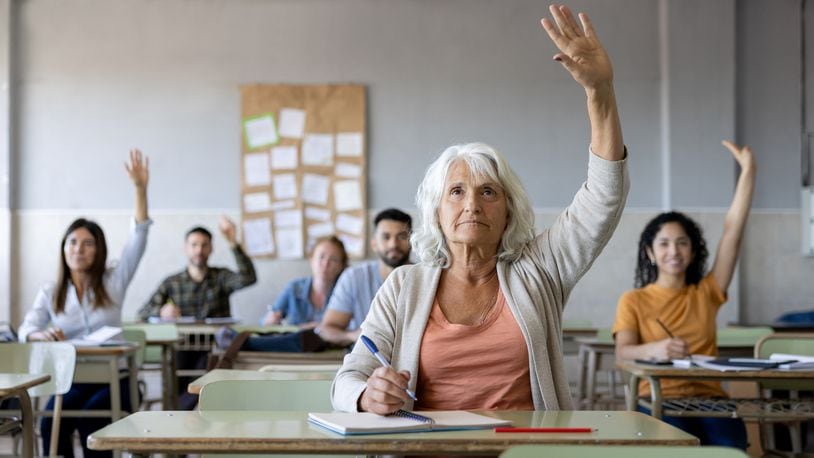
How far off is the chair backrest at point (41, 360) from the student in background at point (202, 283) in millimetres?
2782

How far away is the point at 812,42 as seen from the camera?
728 cm

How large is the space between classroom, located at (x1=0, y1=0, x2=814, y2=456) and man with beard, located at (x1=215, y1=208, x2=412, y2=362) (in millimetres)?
2356

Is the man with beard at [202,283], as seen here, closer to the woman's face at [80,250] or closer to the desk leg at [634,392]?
the woman's face at [80,250]

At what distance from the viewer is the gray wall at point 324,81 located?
720 centimetres

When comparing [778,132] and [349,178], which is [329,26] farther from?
[778,132]

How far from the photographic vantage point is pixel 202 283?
6637mm

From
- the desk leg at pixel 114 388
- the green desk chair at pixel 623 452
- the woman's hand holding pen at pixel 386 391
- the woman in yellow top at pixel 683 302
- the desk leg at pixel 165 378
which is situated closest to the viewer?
the green desk chair at pixel 623 452

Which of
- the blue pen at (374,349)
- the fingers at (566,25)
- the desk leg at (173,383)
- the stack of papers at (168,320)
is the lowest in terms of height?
the desk leg at (173,383)

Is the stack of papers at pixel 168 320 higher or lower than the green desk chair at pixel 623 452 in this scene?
lower

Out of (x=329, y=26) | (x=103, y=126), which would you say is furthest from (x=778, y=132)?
(x=103, y=126)

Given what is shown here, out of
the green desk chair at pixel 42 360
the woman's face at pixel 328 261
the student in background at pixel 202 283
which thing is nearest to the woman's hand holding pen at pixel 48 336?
the green desk chair at pixel 42 360

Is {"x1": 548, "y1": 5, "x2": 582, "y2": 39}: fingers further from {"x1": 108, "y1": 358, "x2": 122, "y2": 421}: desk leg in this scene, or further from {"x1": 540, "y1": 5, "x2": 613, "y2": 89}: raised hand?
{"x1": 108, "y1": 358, "x2": 122, "y2": 421}: desk leg

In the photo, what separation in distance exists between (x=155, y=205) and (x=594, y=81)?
5.64 meters

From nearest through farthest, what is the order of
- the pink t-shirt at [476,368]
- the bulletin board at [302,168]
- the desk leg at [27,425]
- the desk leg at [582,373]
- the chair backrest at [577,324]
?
1. the pink t-shirt at [476,368]
2. the desk leg at [27,425]
3. the desk leg at [582,373]
4. the chair backrest at [577,324]
5. the bulletin board at [302,168]
